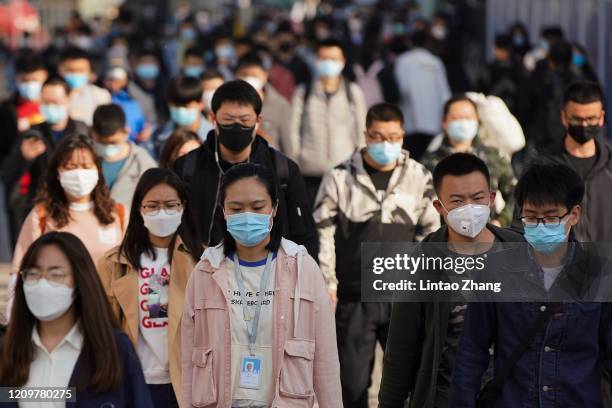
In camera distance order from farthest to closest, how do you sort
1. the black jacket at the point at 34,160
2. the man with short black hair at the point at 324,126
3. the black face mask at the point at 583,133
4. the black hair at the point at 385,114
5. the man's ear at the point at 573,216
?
the man with short black hair at the point at 324,126 → the black jacket at the point at 34,160 → the black hair at the point at 385,114 → the black face mask at the point at 583,133 → the man's ear at the point at 573,216

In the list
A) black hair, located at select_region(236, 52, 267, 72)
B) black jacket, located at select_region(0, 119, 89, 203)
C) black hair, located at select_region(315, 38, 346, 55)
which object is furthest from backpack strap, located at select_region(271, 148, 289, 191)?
black hair, located at select_region(236, 52, 267, 72)

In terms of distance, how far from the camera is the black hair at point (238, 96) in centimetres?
718

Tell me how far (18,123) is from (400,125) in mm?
5835

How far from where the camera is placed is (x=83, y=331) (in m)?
4.85

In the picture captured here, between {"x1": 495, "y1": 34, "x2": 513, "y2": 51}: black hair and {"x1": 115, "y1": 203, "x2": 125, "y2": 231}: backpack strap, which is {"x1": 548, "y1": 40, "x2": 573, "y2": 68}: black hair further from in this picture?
{"x1": 115, "y1": 203, "x2": 125, "y2": 231}: backpack strap

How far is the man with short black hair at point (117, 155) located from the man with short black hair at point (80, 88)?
2687 millimetres

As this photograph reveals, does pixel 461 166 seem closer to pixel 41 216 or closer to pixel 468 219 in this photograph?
pixel 468 219

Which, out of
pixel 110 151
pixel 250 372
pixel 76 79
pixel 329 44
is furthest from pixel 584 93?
pixel 76 79

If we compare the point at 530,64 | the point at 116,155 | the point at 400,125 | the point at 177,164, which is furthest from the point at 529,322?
the point at 530,64

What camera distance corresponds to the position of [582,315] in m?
5.13

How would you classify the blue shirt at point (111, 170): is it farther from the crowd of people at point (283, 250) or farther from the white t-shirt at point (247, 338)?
the white t-shirt at point (247, 338)

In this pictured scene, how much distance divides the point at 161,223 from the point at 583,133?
259 centimetres

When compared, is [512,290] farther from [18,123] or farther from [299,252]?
[18,123]

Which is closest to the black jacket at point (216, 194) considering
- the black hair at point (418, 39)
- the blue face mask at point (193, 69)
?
the black hair at point (418, 39)
